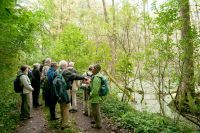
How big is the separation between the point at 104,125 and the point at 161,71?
312 cm

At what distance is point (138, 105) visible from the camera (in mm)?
16172

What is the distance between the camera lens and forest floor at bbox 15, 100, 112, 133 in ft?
28.5

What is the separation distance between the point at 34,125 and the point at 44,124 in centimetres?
31

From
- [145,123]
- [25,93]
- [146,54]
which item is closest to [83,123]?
[145,123]

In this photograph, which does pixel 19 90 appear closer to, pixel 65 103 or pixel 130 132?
pixel 65 103

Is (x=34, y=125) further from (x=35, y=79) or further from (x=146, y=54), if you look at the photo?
(x=146, y=54)

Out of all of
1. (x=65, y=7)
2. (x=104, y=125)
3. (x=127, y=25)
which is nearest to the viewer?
(x=104, y=125)

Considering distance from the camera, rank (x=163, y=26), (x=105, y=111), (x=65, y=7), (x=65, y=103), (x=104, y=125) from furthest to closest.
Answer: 1. (x=65, y=7)
2. (x=105, y=111)
3. (x=163, y=26)
4. (x=104, y=125)
5. (x=65, y=103)

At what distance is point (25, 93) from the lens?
32.4ft

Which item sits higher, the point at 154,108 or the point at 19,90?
the point at 19,90

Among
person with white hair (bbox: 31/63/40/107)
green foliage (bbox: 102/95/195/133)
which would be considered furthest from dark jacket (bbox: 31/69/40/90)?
green foliage (bbox: 102/95/195/133)

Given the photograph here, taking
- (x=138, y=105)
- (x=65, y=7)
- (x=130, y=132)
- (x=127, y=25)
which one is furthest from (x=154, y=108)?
(x=65, y=7)

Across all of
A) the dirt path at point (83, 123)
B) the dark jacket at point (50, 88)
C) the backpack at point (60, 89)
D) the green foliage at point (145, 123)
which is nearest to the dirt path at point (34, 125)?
the dark jacket at point (50, 88)

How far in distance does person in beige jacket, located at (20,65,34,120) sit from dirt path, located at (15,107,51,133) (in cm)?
28
